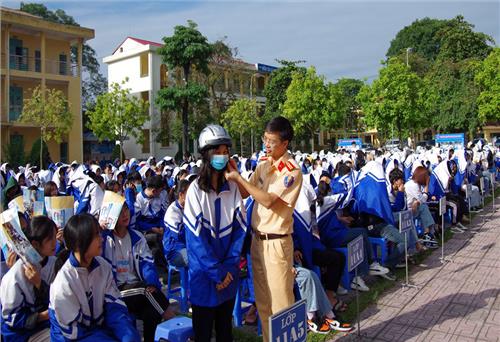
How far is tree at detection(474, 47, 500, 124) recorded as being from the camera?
1016 inches

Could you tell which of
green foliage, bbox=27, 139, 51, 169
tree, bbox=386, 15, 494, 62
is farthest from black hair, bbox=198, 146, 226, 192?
tree, bbox=386, 15, 494, 62

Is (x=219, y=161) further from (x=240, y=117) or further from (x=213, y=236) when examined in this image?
(x=240, y=117)

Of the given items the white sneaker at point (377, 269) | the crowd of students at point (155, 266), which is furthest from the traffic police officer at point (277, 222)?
the white sneaker at point (377, 269)

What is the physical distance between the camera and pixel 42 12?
45.9 meters

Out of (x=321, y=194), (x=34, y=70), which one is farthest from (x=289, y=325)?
(x=34, y=70)

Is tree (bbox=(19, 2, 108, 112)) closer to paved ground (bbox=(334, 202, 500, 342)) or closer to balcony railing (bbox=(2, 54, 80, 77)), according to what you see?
balcony railing (bbox=(2, 54, 80, 77))

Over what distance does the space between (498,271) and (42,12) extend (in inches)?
1930

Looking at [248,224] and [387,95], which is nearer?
[248,224]

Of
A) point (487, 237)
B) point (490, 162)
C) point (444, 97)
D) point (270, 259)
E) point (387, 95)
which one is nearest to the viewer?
point (270, 259)

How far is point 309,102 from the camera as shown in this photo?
31.7 metres

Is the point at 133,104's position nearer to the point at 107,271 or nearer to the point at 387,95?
the point at 387,95

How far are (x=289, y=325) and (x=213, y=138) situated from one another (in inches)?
52.0

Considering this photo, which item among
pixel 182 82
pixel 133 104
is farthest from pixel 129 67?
pixel 133 104

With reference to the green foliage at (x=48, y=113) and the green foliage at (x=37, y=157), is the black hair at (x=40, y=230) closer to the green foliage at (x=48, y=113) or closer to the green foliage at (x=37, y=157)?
the green foliage at (x=48, y=113)
